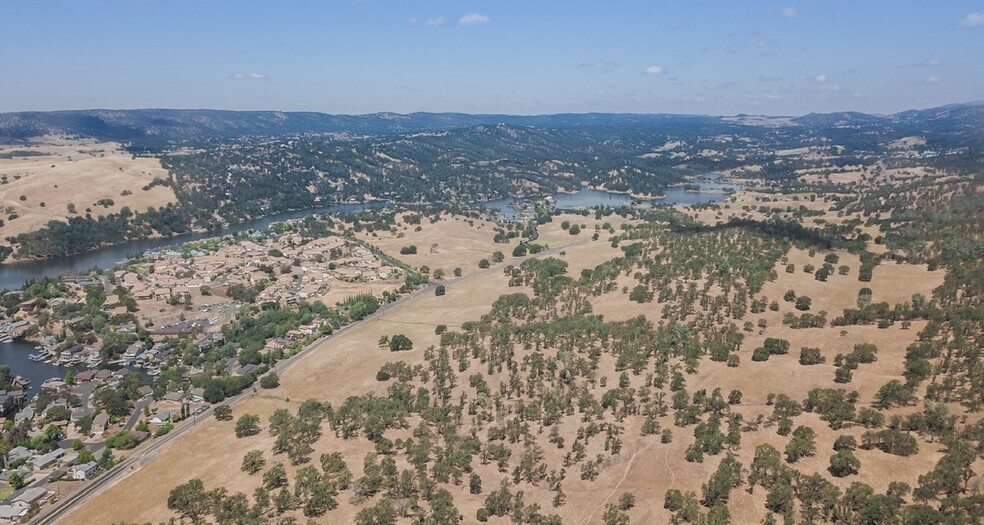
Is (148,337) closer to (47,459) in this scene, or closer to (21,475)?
(47,459)

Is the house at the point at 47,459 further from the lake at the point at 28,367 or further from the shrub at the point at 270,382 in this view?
the lake at the point at 28,367

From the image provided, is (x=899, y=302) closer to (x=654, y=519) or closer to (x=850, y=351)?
(x=850, y=351)

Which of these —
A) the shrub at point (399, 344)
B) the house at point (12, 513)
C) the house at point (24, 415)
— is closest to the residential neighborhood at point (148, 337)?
the house at point (12, 513)

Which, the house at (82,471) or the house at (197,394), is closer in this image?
the house at (82,471)

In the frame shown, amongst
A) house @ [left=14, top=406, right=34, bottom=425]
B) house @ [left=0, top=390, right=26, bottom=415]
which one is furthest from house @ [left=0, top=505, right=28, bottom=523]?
house @ [left=0, top=390, right=26, bottom=415]

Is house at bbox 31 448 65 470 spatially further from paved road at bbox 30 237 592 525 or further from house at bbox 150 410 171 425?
house at bbox 150 410 171 425

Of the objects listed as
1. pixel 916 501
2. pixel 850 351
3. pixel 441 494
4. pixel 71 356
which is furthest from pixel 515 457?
pixel 71 356
